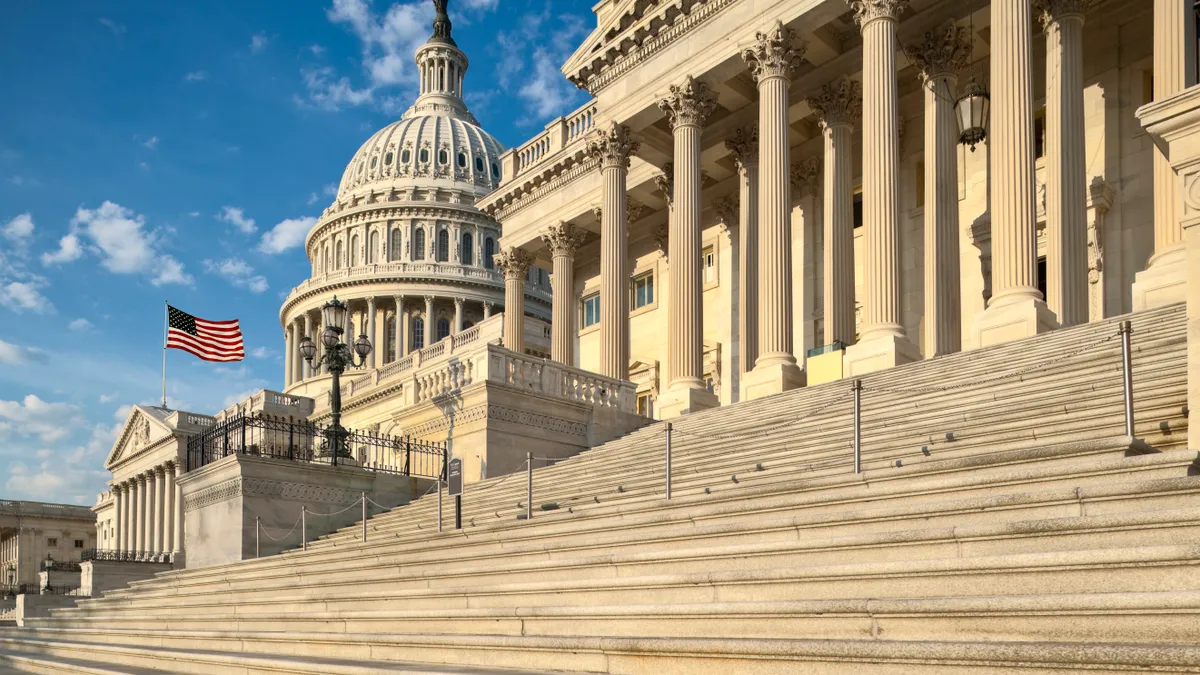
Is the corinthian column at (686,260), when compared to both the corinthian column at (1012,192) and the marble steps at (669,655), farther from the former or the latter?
the marble steps at (669,655)

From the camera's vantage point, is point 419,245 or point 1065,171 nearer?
point 1065,171

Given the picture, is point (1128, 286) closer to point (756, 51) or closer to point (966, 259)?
point (966, 259)

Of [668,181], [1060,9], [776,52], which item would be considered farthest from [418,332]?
[1060,9]

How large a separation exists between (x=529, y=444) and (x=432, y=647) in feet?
47.7

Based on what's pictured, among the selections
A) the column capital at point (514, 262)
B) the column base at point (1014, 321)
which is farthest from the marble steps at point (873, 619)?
the column capital at point (514, 262)

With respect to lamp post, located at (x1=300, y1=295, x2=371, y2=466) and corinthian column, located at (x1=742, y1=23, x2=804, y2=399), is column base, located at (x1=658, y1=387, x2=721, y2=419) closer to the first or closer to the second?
corinthian column, located at (x1=742, y1=23, x2=804, y2=399)

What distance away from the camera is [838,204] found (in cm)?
2947

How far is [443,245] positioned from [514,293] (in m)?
79.6

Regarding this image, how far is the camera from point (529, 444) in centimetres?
2589

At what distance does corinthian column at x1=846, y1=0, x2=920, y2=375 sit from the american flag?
40565mm

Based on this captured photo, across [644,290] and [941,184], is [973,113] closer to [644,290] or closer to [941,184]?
[941,184]

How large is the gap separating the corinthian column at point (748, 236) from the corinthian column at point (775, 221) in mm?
4178

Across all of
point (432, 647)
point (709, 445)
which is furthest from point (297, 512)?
point (432, 647)

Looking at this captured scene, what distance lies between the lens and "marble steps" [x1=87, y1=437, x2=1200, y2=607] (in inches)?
344
